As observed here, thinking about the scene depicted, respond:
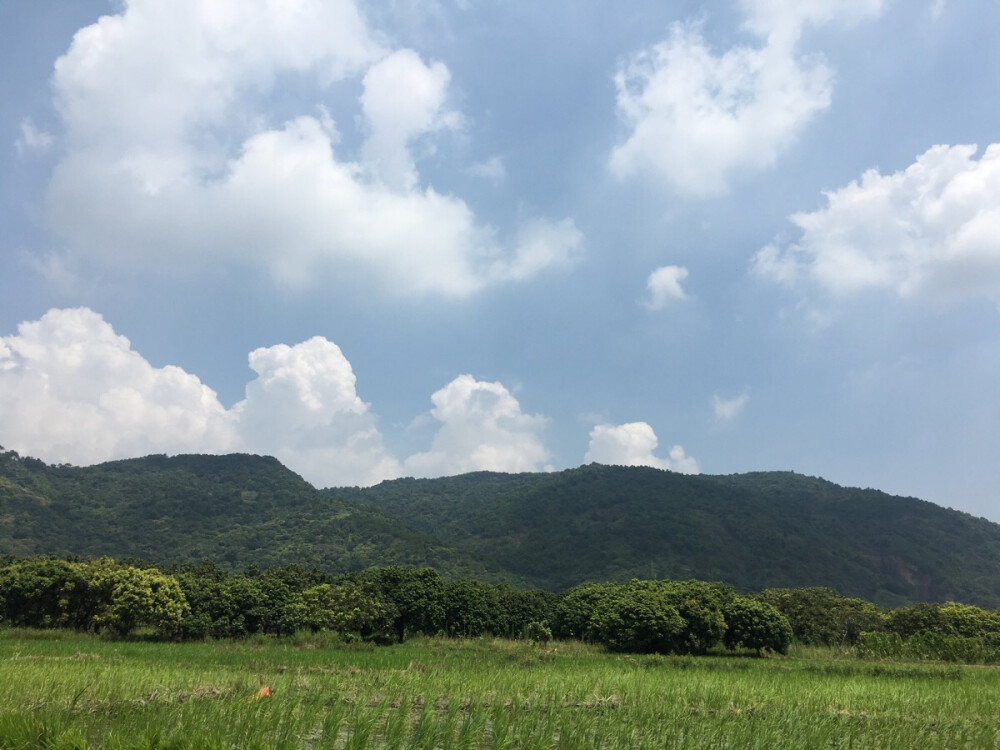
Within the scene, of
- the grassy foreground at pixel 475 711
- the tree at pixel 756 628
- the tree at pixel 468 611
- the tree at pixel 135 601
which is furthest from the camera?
the tree at pixel 468 611

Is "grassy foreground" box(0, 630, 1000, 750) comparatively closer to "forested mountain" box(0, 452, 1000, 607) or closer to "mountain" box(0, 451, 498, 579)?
"mountain" box(0, 451, 498, 579)

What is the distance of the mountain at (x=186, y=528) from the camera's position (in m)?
141

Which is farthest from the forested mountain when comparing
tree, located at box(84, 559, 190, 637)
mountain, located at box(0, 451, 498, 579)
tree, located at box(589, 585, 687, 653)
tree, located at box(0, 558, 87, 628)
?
tree, located at box(84, 559, 190, 637)

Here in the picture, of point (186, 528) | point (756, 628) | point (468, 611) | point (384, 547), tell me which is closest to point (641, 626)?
point (756, 628)

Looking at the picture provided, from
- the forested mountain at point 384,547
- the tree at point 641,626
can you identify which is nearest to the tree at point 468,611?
the tree at point 641,626

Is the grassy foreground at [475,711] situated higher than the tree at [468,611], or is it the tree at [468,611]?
the grassy foreground at [475,711]

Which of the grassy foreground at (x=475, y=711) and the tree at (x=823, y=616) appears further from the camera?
the tree at (x=823, y=616)

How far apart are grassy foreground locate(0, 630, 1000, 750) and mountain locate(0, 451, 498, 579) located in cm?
12134

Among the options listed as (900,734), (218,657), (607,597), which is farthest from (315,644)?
(900,734)

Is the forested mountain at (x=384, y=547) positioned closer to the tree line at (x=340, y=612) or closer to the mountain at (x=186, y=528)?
the mountain at (x=186, y=528)

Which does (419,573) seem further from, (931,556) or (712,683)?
(931,556)

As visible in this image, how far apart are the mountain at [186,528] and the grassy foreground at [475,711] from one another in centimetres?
12134

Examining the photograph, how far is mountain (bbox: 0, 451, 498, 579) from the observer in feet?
462

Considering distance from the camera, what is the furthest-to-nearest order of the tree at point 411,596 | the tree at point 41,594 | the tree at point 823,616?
the tree at point 823,616 < the tree at point 411,596 < the tree at point 41,594
